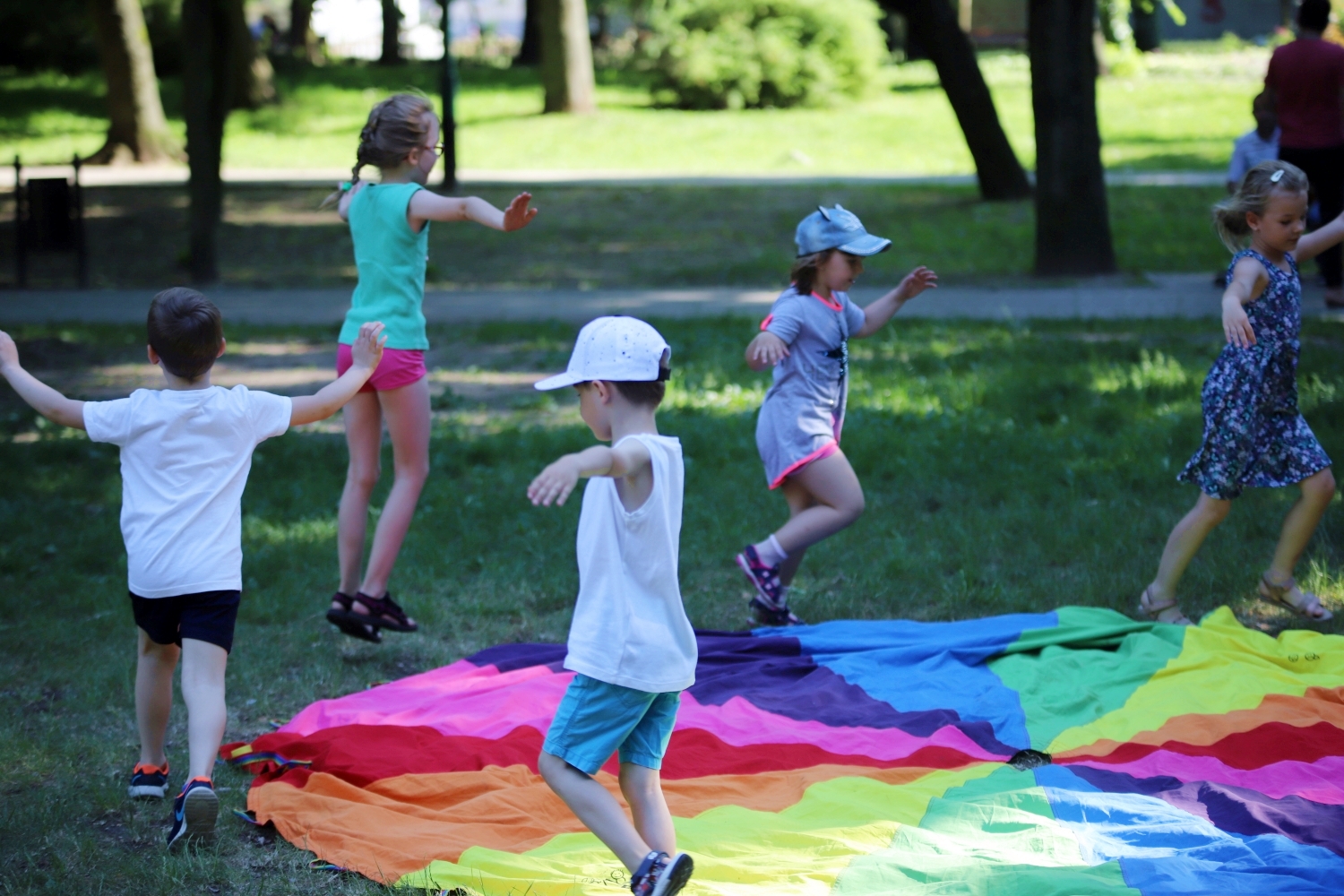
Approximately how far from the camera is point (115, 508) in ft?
24.3

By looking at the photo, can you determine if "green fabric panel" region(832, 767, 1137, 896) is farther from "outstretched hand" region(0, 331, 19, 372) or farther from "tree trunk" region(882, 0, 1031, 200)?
"tree trunk" region(882, 0, 1031, 200)

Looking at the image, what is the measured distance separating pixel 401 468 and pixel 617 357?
2.62 metres

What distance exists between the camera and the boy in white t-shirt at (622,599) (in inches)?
125

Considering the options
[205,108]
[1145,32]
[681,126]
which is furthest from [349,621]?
[1145,32]

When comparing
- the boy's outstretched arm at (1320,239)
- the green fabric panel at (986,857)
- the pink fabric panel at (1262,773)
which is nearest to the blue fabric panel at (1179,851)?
the green fabric panel at (986,857)

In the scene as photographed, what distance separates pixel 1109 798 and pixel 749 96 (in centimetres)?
2675

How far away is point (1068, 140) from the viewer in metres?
13.2

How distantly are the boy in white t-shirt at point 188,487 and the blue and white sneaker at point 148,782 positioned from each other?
1.30ft

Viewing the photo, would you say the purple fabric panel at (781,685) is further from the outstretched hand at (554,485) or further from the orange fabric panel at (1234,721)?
the outstretched hand at (554,485)

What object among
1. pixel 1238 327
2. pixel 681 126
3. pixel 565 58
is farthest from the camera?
pixel 565 58

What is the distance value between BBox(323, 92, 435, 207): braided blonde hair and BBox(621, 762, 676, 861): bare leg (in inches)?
113

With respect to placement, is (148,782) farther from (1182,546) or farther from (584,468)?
(1182,546)

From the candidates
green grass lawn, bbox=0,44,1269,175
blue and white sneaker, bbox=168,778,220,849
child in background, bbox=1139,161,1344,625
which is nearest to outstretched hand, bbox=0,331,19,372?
blue and white sneaker, bbox=168,778,220,849

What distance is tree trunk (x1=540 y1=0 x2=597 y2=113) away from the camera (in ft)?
Answer: 92.1
